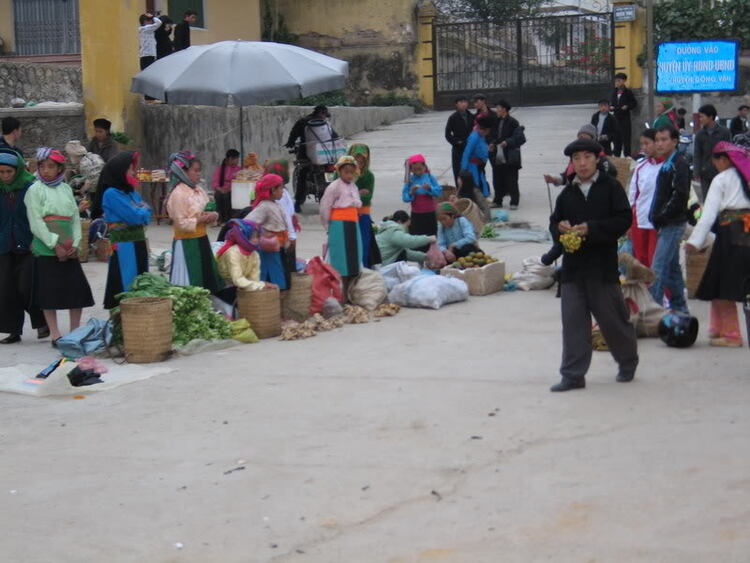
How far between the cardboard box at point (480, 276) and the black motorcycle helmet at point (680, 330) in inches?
118

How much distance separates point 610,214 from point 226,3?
19.7 metres

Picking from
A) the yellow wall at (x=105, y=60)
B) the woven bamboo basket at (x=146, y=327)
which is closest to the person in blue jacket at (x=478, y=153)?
the yellow wall at (x=105, y=60)

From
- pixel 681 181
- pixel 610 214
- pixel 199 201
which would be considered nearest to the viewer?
pixel 610 214

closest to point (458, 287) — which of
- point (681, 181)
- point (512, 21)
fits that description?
point (681, 181)

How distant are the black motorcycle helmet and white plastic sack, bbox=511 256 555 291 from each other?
3.03m

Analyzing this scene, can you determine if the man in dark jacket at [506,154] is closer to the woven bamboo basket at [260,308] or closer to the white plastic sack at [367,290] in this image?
the white plastic sack at [367,290]

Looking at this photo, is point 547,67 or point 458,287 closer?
point 458,287

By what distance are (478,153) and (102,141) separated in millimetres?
5195

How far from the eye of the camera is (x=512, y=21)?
84.5 feet

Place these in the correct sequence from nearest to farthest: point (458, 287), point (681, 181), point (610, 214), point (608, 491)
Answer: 1. point (608, 491)
2. point (610, 214)
3. point (681, 181)
4. point (458, 287)

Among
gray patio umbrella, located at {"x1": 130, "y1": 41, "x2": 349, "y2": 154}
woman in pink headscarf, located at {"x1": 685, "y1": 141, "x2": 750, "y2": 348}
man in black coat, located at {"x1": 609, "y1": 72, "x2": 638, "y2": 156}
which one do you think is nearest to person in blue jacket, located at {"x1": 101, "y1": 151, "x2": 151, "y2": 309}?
woman in pink headscarf, located at {"x1": 685, "y1": 141, "x2": 750, "y2": 348}

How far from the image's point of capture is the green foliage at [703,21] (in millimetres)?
24594

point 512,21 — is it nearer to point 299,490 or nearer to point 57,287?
point 57,287

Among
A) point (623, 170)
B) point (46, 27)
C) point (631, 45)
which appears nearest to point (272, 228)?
point (623, 170)
